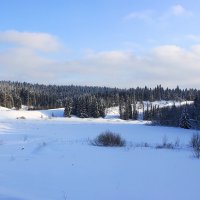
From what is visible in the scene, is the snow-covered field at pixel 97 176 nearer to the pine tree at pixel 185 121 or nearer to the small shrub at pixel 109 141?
the small shrub at pixel 109 141

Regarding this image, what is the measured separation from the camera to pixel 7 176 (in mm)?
11984

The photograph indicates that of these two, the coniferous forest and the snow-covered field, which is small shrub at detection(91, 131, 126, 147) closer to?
the snow-covered field

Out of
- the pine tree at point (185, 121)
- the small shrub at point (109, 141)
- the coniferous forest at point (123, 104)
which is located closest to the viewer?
the small shrub at point (109, 141)

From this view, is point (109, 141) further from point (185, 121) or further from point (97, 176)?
point (185, 121)

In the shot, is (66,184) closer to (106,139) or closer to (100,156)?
(100,156)

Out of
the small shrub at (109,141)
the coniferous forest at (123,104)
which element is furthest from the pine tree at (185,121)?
the small shrub at (109,141)

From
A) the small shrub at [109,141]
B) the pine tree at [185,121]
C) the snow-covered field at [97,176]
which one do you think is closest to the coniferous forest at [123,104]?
the pine tree at [185,121]

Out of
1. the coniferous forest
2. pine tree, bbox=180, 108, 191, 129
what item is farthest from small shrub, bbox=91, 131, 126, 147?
pine tree, bbox=180, 108, 191, 129

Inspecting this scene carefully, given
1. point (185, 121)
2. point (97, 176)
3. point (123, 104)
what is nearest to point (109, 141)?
point (97, 176)

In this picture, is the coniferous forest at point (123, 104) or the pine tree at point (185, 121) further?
the coniferous forest at point (123, 104)

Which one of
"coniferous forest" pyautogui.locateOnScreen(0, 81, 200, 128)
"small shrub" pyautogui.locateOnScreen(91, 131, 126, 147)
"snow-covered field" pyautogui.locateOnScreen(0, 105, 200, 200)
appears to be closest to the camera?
"snow-covered field" pyautogui.locateOnScreen(0, 105, 200, 200)

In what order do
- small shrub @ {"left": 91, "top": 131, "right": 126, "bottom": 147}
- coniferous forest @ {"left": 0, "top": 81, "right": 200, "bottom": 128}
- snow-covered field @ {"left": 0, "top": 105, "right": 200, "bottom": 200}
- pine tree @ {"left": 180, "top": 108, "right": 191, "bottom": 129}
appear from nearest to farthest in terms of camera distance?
snow-covered field @ {"left": 0, "top": 105, "right": 200, "bottom": 200} → small shrub @ {"left": 91, "top": 131, "right": 126, "bottom": 147} → pine tree @ {"left": 180, "top": 108, "right": 191, "bottom": 129} → coniferous forest @ {"left": 0, "top": 81, "right": 200, "bottom": 128}

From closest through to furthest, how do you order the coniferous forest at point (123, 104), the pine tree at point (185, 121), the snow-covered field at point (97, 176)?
the snow-covered field at point (97, 176) → the pine tree at point (185, 121) → the coniferous forest at point (123, 104)

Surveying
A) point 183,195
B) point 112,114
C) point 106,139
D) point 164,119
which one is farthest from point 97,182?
point 112,114
